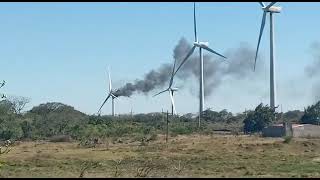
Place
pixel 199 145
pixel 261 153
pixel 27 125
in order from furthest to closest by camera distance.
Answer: pixel 27 125, pixel 199 145, pixel 261 153

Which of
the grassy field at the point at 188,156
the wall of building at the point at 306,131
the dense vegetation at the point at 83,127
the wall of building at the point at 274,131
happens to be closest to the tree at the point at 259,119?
the dense vegetation at the point at 83,127

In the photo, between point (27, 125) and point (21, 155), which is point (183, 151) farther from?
point (27, 125)

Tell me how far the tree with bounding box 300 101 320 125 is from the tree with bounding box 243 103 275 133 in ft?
23.3

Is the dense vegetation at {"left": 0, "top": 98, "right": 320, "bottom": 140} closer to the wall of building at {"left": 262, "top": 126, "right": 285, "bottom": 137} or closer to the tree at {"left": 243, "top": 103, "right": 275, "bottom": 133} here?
the tree at {"left": 243, "top": 103, "right": 275, "bottom": 133}

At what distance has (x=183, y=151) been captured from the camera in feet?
154

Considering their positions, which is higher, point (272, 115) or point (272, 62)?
point (272, 62)

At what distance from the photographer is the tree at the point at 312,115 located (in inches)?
3558

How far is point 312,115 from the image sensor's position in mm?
91312

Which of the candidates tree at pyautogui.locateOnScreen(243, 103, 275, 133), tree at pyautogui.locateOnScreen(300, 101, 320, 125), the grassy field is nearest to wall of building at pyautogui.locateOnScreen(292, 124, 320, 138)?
tree at pyautogui.locateOnScreen(243, 103, 275, 133)

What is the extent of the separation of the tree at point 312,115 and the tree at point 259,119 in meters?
7.11

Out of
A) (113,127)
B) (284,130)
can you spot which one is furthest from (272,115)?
(113,127)

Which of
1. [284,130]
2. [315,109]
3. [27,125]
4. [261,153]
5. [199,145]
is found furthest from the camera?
[315,109]

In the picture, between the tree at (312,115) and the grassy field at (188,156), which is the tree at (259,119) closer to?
the tree at (312,115)

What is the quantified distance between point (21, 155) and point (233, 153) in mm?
15292
